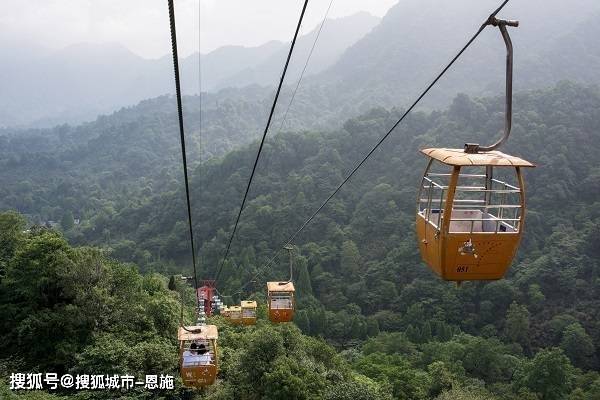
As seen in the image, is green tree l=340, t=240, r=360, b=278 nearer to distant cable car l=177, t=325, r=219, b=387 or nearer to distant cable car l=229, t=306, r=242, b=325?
distant cable car l=229, t=306, r=242, b=325

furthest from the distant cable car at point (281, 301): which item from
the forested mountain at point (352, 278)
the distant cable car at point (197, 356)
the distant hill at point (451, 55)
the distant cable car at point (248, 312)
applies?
the distant hill at point (451, 55)

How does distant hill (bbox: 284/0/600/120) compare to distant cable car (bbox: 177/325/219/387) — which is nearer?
distant cable car (bbox: 177/325/219/387)

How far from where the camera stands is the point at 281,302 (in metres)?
14.8

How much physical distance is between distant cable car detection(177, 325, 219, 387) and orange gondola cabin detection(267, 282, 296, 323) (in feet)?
9.19

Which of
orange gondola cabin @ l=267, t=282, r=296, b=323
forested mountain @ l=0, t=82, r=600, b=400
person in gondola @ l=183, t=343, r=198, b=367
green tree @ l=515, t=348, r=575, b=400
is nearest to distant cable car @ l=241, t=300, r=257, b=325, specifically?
forested mountain @ l=0, t=82, r=600, b=400

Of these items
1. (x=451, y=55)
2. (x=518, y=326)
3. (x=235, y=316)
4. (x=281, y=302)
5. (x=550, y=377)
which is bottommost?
(x=518, y=326)

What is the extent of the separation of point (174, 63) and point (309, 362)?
14653mm

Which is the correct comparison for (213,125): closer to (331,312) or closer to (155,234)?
(155,234)

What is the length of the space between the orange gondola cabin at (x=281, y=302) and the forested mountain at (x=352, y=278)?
1.56 meters

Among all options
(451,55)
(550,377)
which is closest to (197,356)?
(550,377)

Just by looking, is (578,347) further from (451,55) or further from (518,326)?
(451,55)

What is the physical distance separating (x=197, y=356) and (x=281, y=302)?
11.7ft

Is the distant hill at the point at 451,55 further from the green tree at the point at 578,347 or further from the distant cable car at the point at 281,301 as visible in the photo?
the distant cable car at the point at 281,301

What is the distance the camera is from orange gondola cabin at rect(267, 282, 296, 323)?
14484 mm
